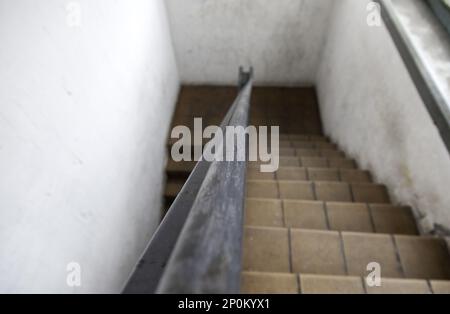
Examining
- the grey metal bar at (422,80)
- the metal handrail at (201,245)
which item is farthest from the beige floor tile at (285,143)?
the metal handrail at (201,245)

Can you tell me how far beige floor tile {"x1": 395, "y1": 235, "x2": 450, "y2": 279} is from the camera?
3.43ft

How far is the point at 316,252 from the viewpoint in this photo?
106 centimetres

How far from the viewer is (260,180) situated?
165 centimetres

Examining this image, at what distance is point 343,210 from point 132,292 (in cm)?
112

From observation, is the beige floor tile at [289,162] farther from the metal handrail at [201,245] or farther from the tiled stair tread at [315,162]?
the metal handrail at [201,245]

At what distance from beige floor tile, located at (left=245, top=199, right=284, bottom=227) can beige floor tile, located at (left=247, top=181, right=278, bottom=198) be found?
0.21 meters

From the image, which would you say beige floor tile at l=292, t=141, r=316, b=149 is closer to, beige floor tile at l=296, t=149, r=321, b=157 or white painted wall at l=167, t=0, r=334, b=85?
beige floor tile at l=296, t=149, r=321, b=157

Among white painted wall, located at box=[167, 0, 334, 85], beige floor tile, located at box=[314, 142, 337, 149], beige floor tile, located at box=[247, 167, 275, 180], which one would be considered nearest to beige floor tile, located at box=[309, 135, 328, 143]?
beige floor tile, located at box=[314, 142, 337, 149]

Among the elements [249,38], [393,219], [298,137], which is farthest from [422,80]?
[249,38]

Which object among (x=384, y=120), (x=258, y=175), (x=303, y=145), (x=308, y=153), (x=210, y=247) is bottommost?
(x=210, y=247)

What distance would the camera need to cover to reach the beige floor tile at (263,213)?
127 centimetres

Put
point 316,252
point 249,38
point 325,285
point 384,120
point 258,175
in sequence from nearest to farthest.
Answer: point 325,285 → point 316,252 → point 384,120 → point 258,175 → point 249,38

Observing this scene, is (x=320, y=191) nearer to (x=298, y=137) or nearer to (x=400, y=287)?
(x=400, y=287)

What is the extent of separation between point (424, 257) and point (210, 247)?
1049 mm
